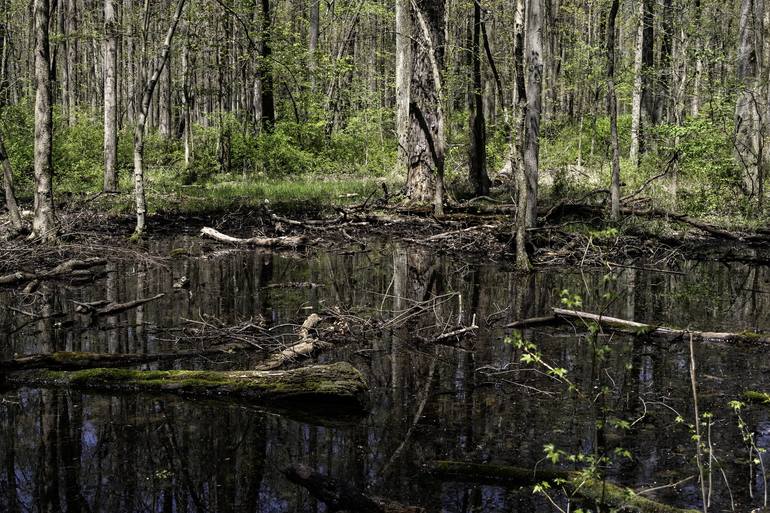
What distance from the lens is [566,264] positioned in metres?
→ 12.4

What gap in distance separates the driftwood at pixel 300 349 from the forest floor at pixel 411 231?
179 inches

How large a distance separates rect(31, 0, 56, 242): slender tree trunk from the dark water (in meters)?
2.99

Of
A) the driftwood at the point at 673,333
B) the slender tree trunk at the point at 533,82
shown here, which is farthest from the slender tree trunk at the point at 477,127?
the driftwood at the point at 673,333

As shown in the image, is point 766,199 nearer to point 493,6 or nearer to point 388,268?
point 388,268

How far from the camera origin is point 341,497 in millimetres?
3922

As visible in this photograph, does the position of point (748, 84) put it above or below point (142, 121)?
above

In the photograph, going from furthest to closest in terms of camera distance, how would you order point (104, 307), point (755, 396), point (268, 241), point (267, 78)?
point (267, 78) → point (268, 241) → point (104, 307) → point (755, 396)

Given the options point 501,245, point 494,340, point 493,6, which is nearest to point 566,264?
point 501,245

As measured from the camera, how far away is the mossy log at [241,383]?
18.5 feet

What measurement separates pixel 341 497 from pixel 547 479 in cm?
122

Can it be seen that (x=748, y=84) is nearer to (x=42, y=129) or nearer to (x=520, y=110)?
(x=520, y=110)

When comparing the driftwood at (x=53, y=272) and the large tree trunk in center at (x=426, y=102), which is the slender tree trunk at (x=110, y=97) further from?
the driftwood at (x=53, y=272)

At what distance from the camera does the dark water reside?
13.9 feet

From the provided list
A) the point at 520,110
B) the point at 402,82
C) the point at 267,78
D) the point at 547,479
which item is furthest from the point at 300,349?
the point at 267,78
